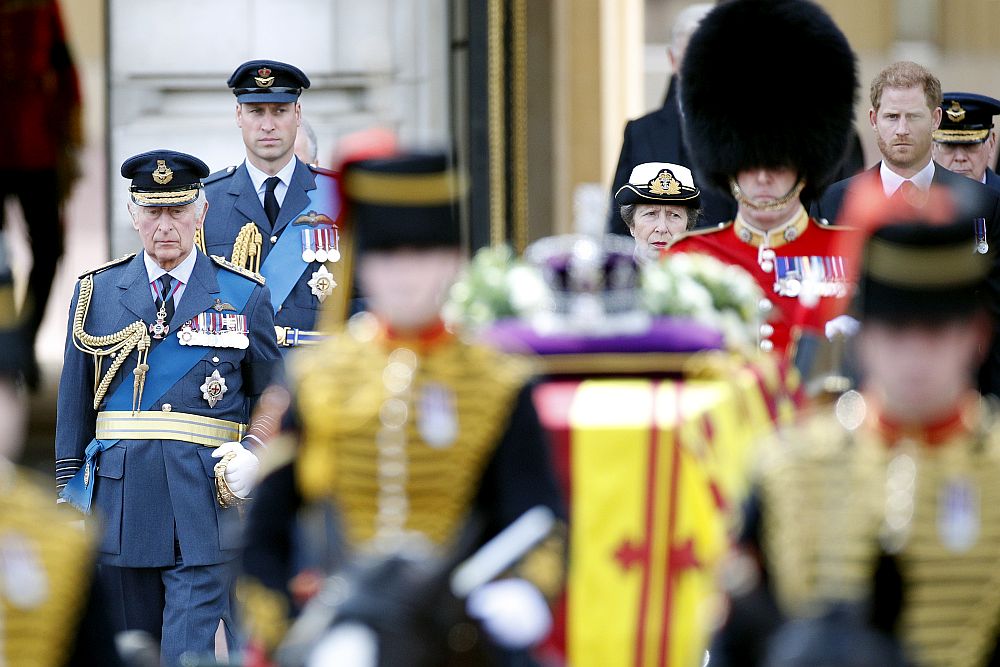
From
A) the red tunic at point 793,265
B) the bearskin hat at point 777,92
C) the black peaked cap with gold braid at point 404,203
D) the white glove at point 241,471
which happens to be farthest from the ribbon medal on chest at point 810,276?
the black peaked cap with gold braid at point 404,203

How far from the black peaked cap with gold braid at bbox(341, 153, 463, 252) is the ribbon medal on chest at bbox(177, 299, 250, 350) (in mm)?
3001

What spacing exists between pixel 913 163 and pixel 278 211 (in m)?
2.17

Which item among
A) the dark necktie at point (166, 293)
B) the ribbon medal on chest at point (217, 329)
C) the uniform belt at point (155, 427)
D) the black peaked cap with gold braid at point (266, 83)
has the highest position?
the black peaked cap with gold braid at point (266, 83)

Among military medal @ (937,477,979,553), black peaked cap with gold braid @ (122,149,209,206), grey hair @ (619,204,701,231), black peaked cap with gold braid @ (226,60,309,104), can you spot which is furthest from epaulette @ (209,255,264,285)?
military medal @ (937,477,979,553)

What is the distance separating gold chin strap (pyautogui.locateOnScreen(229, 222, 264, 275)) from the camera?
7777 millimetres

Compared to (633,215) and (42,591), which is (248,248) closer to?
(633,215)

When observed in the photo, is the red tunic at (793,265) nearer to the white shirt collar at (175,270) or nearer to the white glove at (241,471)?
the white glove at (241,471)

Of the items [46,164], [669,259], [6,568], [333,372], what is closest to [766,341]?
[669,259]

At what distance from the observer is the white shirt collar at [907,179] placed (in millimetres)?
7512

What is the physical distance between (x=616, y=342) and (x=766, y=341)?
3.26ft

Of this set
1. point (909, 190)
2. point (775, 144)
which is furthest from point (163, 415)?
point (909, 190)

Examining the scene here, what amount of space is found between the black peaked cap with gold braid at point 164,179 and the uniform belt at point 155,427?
0.67 m

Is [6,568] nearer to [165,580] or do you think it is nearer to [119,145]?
[165,580]

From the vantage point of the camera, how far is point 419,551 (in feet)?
13.2
